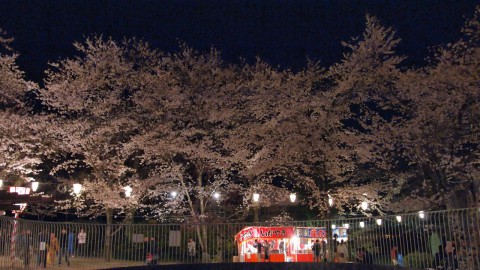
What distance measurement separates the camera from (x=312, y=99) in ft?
95.7

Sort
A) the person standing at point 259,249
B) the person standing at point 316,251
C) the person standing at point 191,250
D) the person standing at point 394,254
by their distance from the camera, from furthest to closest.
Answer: the person standing at point 259,249 → the person standing at point 316,251 → the person standing at point 191,250 → the person standing at point 394,254

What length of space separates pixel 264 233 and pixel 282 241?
3.25 feet

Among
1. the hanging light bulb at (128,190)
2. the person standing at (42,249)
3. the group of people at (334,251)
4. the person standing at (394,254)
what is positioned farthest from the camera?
the hanging light bulb at (128,190)

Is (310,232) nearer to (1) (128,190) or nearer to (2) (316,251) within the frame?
(2) (316,251)

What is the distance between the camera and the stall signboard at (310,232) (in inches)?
739

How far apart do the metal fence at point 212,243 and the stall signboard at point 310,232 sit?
87mm

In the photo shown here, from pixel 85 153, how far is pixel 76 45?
7271 millimetres

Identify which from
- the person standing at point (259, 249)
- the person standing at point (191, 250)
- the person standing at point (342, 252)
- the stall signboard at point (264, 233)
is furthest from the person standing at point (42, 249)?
the person standing at point (342, 252)

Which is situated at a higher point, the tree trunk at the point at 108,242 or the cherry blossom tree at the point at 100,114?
the cherry blossom tree at the point at 100,114

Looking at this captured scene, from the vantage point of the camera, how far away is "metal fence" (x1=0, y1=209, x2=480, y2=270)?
12.9 m

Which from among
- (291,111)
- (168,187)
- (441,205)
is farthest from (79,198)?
(441,205)

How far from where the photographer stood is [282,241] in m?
19.4

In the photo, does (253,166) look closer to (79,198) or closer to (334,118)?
(334,118)

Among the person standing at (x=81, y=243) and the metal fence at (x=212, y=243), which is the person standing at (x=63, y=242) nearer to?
the metal fence at (x=212, y=243)
